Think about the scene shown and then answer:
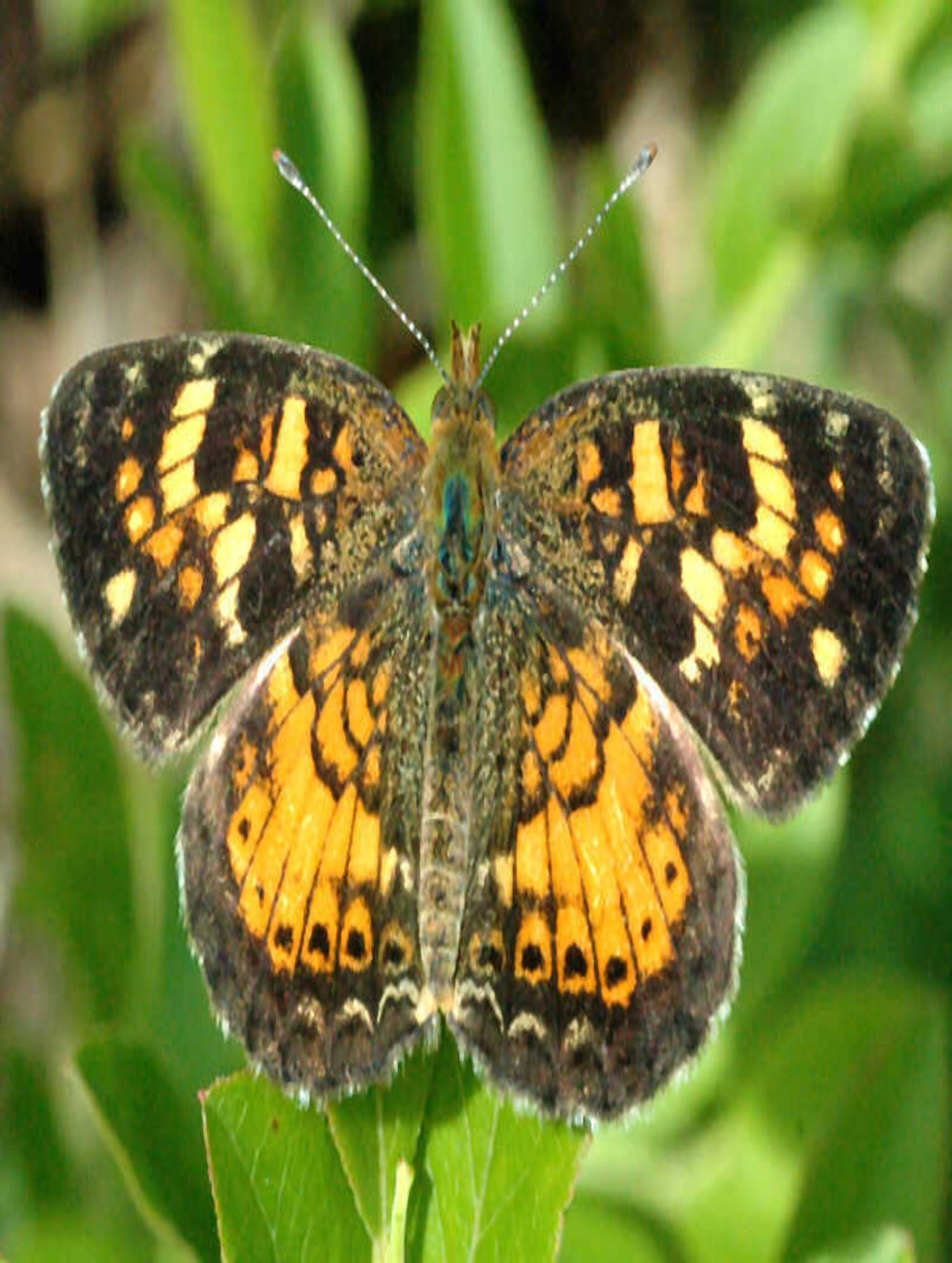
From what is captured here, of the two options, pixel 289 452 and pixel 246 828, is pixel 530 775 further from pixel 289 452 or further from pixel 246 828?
pixel 289 452

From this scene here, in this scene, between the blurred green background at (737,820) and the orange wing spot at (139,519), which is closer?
the orange wing spot at (139,519)

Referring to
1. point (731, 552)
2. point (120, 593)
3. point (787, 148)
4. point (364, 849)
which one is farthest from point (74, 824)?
point (787, 148)

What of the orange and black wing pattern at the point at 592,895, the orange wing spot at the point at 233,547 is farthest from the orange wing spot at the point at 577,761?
the orange wing spot at the point at 233,547

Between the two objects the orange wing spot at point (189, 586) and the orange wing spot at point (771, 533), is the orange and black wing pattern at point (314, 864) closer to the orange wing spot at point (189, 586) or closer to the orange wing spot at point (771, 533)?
the orange wing spot at point (189, 586)

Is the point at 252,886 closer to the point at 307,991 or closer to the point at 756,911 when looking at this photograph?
the point at 307,991

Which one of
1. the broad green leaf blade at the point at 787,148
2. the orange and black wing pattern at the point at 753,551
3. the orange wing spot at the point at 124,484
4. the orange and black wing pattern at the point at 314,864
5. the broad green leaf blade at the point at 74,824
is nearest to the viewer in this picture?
the orange and black wing pattern at the point at 314,864

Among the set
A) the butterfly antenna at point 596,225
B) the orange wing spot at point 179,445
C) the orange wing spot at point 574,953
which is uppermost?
the orange wing spot at point 179,445

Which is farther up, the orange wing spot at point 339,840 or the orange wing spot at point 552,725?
the orange wing spot at point 339,840

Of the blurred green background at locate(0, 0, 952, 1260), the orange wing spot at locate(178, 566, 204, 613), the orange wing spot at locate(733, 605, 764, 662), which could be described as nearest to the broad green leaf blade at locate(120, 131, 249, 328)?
the blurred green background at locate(0, 0, 952, 1260)
